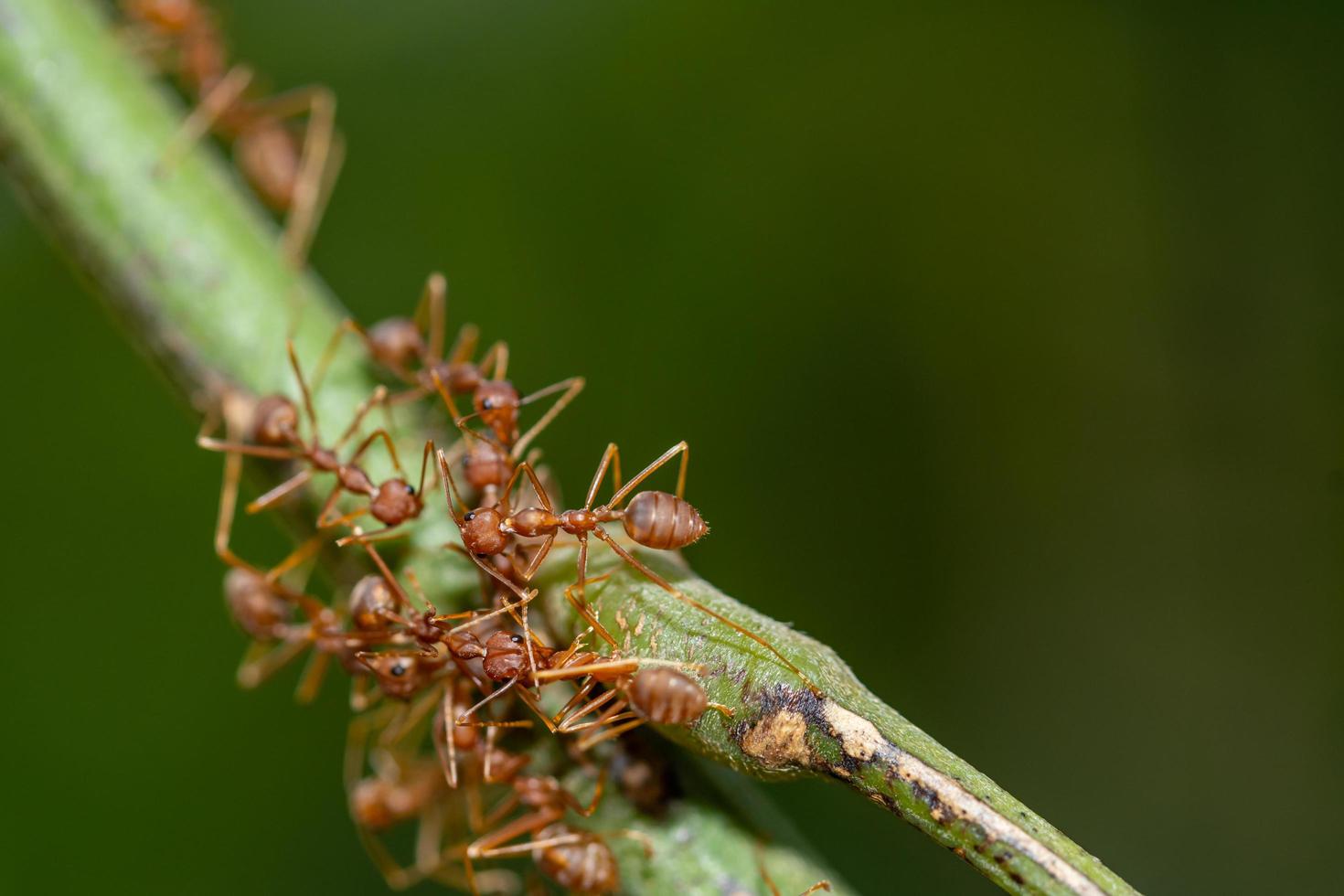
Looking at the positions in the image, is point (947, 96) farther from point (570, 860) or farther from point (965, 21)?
point (570, 860)

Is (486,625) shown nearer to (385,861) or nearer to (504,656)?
(504,656)

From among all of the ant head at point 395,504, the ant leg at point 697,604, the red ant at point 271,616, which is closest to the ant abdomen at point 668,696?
the ant leg at point 697,604

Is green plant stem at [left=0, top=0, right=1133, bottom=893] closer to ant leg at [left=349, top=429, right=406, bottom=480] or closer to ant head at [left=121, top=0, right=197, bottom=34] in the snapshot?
ant leg at [left=349, top=429, right=406, bottom=480]

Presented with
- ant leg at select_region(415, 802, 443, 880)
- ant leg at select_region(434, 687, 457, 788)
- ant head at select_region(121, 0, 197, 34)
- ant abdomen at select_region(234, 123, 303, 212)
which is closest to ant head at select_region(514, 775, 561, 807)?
ant leg at select_region(434, 687, 457, 788)

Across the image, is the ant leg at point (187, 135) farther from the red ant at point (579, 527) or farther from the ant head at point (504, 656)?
the ant head at point (504, 656)

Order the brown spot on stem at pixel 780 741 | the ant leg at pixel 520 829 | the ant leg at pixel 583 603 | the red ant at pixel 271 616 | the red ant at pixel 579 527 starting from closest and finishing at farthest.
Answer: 1. the brown spot on stem at pixel 780 741
2. the ant leg at pixel 583 603
3. the red ant at pixel 579 527
4. the ant leg at pixel 520 829
5. the red ant at pixel 271 616

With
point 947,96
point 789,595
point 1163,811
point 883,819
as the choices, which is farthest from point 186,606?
point 1163,811
